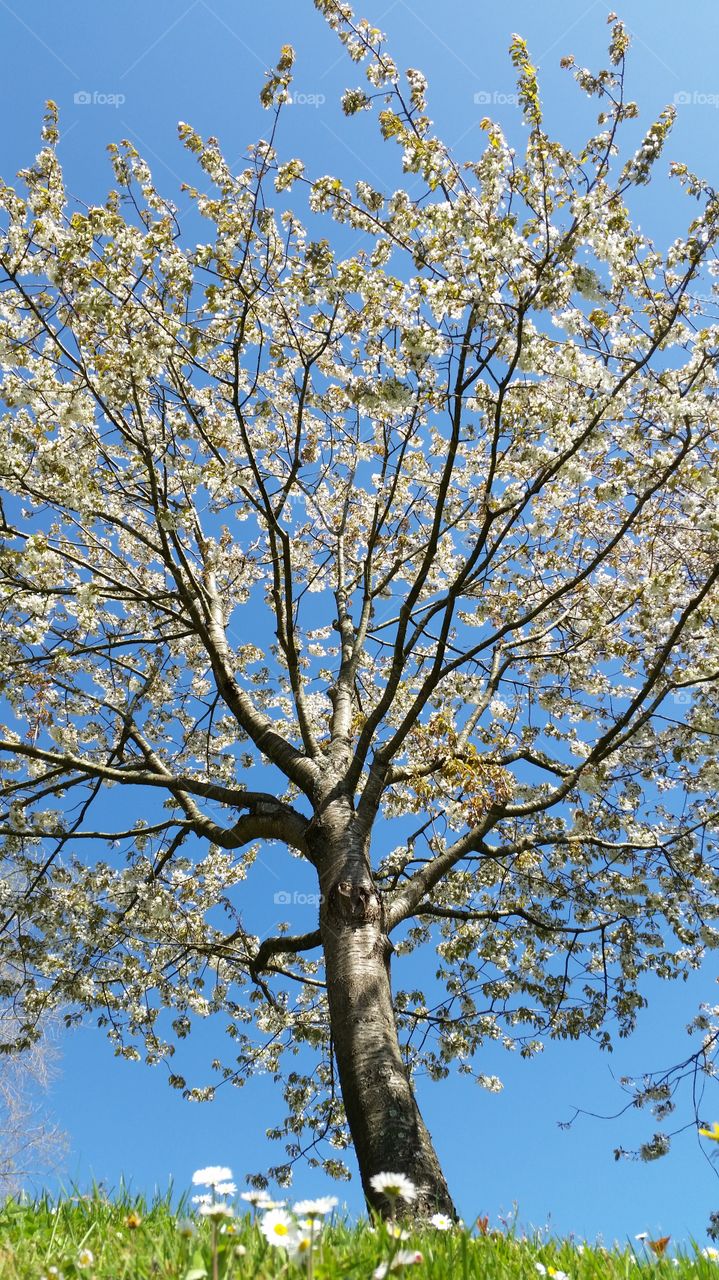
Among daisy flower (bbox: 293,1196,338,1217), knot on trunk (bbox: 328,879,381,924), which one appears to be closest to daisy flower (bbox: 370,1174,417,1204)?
daisy flower (bbox: 293,1196,338,1217)

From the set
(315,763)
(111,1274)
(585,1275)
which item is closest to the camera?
(111,1274)

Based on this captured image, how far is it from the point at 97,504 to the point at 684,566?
5446mm

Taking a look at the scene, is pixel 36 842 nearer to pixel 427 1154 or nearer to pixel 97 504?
pixel 97 504

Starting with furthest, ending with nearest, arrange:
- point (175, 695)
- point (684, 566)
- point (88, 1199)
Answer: point (175, 695) < point (684, 566) < point (88, 1199)

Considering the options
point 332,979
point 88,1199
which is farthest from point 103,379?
point 88,1199

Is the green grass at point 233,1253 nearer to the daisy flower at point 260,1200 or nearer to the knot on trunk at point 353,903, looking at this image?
the daisy flower at point 260,1200

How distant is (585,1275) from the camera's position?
2281mm

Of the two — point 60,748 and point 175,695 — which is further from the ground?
point 175,695

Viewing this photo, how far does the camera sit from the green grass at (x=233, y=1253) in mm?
1942

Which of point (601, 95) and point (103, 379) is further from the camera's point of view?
point (103, 379)

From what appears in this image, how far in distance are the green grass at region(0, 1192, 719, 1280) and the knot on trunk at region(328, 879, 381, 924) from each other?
8.41 ft

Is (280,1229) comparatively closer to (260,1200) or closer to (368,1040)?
(260,1200)

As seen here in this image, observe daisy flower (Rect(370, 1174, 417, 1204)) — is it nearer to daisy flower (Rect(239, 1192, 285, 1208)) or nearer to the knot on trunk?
daisy flower (Rect(239, 1192, 285, 1208))

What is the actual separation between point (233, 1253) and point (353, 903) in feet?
11.6
